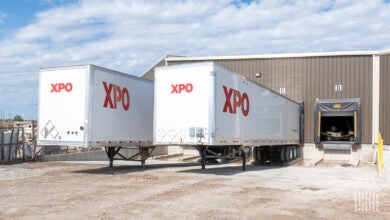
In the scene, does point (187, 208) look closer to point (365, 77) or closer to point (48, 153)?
point (48, 153)

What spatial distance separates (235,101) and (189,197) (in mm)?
6437

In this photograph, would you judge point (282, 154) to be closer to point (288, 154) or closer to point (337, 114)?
point (288, 154)

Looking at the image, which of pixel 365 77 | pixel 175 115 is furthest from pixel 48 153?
pixel 365 77

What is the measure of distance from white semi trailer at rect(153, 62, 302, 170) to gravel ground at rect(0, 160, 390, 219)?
1554 millimetres

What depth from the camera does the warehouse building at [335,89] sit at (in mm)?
25219

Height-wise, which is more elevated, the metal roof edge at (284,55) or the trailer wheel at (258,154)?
the metal roof edge at (284,55)

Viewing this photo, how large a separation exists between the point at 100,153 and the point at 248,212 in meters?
17.1

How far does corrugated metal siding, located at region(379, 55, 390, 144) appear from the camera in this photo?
2486cm

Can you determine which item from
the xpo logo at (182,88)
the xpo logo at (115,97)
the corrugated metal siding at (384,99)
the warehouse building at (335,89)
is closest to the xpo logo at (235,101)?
the xpo logo at (182,88)

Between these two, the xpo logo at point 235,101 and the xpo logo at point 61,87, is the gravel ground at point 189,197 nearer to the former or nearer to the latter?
the xpo logo at point 235,101

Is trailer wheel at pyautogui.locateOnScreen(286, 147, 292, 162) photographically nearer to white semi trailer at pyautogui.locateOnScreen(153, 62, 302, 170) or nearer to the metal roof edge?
white semi trailer at pyautogui.locateOnScreen(153, 62, 302, 170)

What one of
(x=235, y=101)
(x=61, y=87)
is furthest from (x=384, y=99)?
(x=61, y=87)

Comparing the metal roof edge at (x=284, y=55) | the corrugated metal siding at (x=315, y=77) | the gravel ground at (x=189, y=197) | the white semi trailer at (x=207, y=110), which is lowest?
the gravel ground at (x=189, y=197)

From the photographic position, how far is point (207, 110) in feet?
46.8
